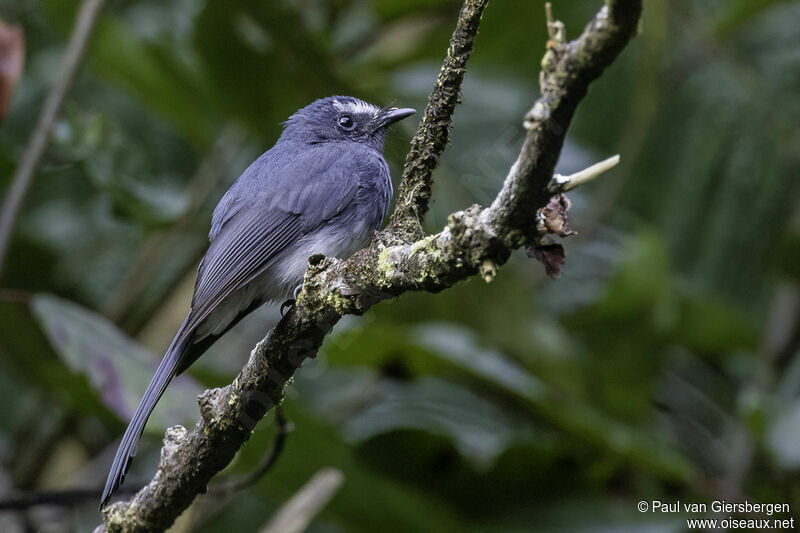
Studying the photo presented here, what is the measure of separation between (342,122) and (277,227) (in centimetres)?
50

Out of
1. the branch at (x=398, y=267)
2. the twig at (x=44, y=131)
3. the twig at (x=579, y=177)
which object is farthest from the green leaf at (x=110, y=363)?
the twig at (x=579, y=177)

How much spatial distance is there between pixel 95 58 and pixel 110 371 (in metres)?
1.51

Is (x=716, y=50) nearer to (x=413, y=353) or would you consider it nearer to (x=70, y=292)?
(x=413, y=353)

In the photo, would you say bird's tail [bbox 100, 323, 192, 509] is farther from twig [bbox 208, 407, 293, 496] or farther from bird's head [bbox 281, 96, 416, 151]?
bird's head [bbox 281, 96, 416, 151]

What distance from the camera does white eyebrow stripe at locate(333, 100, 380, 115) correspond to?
8.30 ft

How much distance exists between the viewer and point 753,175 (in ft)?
13.6

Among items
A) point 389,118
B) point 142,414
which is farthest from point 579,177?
point 389,118

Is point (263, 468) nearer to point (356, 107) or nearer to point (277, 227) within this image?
point (277, 227)

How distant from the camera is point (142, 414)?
1836mm

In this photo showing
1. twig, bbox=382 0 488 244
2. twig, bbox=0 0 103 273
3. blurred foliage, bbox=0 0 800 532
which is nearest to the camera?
twig, bbox=382 0 488 244

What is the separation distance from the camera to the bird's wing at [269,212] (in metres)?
2.08

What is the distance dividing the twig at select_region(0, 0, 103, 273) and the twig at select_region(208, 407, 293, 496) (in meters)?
1.00

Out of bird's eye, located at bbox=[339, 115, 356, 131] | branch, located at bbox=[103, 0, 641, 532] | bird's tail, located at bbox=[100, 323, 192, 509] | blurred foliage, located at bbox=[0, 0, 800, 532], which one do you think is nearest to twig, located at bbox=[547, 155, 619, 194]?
branch, located at bbox=[103, 0, 641, 532]

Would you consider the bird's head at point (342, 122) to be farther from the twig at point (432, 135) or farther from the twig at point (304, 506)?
the twig at point (432, 135)
